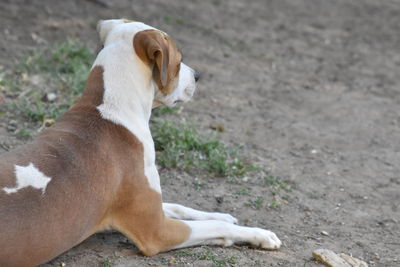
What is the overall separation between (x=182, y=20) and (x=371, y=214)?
479 cm

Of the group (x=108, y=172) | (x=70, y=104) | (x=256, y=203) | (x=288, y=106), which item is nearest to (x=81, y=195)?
(x=108, y=172)

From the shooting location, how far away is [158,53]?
13.6 ft

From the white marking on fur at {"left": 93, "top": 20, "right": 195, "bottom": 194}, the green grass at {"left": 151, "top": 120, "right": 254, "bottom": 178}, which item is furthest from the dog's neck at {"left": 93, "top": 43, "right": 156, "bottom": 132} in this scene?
the green grass at {"left": 151, "top": 120, "right": 254, "bottom": 178}

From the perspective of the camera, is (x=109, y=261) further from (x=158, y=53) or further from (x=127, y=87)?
(x=158, y=53)

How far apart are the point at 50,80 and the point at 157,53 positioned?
3.01 metres

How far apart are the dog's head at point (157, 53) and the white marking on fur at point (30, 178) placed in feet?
3.06

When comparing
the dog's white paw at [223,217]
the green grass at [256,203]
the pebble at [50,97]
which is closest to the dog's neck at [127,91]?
the dog's white paw at [223,217]

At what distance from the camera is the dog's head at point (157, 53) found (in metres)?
4.18

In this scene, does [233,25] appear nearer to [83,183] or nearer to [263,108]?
[263,108]

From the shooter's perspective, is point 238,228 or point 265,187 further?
point 265,187

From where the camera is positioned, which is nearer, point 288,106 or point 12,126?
point 12,126

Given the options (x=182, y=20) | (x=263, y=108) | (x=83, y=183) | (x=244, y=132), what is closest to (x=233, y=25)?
(x=182, y=20)

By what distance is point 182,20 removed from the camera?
9.45 metres

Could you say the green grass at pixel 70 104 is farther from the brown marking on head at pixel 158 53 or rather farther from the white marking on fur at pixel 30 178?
the white marking on fur at pixel 30 178
